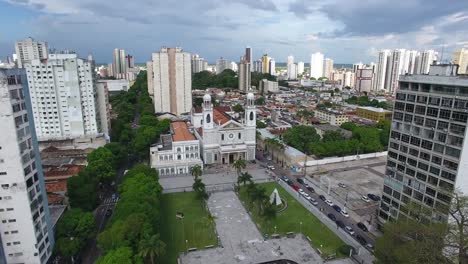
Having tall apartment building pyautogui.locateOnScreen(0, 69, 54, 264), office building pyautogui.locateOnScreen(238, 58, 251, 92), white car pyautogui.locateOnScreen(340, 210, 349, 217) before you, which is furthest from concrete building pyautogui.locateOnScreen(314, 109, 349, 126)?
tall apartment building pyautogui.locateOnScreen(0, 69, 54, 264)

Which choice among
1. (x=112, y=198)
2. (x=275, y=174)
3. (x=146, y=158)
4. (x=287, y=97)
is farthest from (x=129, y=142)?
(x=287, y=97)

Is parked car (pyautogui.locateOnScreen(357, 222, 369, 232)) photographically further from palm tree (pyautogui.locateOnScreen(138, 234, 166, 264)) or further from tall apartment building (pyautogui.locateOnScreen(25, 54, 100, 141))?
tall apartment building (pyautogui.locateOnScreen(25, 54, 100, 141))

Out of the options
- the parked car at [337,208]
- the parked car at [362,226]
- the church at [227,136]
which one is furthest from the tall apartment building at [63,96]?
the parked car at [362,226]

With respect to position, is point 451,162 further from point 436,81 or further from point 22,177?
point 22,177

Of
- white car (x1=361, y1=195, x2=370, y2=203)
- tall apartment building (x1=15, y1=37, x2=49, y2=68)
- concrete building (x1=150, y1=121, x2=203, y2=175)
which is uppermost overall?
tall apartment building (x1=15, y1=37, x2=49, y2=68)

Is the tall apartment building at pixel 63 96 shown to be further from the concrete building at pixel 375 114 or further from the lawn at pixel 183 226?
the concrete building at pixel 375 114
